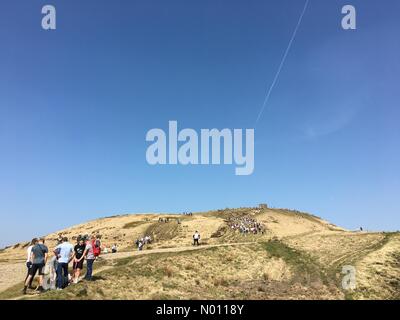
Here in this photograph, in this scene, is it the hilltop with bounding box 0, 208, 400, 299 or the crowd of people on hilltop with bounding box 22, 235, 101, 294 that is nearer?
the crowd of people on hilltop with bounding box 22, 235, 101, 294

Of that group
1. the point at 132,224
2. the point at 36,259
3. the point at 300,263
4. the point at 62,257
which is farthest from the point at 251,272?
the point at 132,224

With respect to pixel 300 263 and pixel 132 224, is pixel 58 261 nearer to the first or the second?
pixel 300 263

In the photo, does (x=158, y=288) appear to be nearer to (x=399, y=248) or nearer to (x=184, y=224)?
(x=399, y=248)

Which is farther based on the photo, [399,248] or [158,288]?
[399,248]

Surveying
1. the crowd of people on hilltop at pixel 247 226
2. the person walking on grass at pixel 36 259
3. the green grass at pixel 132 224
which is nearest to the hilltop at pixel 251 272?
the person walking on grass at pixel 36 259

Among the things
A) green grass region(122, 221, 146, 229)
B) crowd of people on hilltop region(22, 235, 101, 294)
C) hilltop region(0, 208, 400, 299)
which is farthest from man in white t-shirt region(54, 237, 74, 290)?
green grass region(122, 221, 146, 229)

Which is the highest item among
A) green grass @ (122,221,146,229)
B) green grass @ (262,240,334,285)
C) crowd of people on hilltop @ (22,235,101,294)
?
crowd of people on hilltop @ (22,235,101,294)

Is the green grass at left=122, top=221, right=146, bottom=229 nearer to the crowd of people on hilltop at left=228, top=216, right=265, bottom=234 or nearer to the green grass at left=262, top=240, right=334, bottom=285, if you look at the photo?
the crowd of people on hilltop at left=228, top=216, right=265, bottom=234

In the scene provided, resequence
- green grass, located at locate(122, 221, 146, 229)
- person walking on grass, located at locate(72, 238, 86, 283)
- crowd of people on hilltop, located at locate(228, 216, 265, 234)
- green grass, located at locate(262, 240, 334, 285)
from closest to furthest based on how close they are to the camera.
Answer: person walking on grass, located at locate(72, 238, 86, 283)
green grass, located at locate(262, 240, 334, 285)
crowd of people on hilltop, located at locate(228, 216, 265, 234)
green grass, located at locate(122, 221, 146, 229)

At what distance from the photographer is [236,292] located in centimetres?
2967

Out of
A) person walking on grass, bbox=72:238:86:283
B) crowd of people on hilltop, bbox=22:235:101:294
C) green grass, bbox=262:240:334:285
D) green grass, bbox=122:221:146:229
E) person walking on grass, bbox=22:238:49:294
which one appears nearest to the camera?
crowd of people on hilltop, bbox=22:235:101:294

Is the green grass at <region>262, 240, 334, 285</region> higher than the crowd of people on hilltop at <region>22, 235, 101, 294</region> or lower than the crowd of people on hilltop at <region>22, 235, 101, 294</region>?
lower
